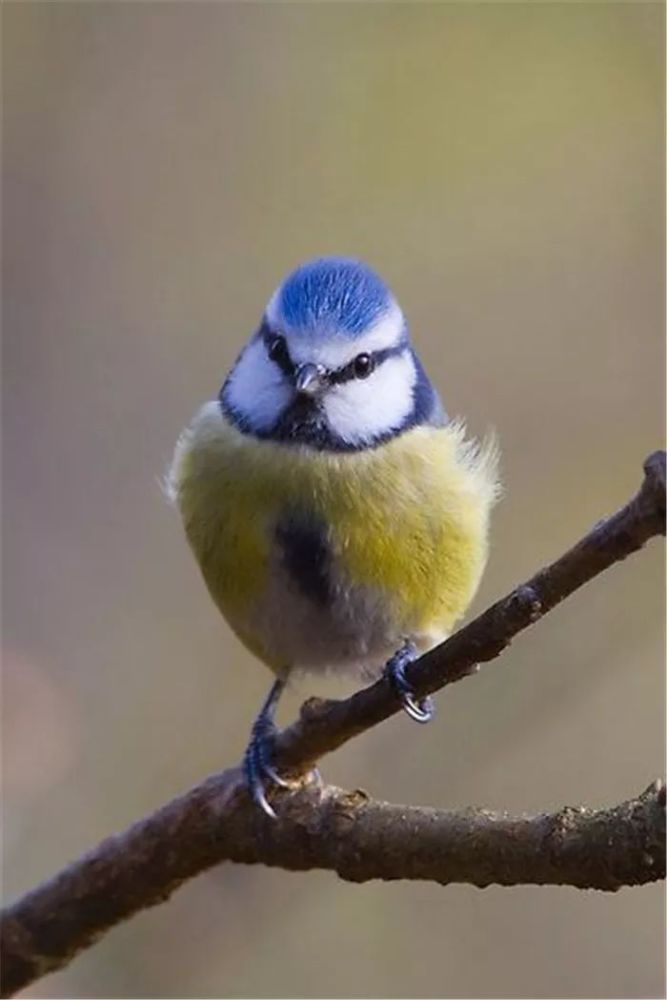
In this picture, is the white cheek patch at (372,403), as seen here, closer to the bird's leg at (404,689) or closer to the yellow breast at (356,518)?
the yellow breast at (356,518)

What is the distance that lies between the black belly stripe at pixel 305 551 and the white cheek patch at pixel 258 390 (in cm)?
11

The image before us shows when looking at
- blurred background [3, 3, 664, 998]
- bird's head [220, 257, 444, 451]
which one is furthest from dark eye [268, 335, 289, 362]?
blurred background [3, 3, 664, 998]

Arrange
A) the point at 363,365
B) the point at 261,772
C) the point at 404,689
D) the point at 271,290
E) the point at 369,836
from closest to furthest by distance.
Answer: the point at 404,689 < the point at 369,836 < the point at 261,772 < the point at 363,365 < the point at 271,290

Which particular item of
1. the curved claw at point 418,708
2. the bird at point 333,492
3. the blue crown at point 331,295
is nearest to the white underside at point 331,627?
the bird at point 333,492

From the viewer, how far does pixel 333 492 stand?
145 centimetres

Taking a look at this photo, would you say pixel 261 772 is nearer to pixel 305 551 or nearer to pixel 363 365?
pixel 305 551

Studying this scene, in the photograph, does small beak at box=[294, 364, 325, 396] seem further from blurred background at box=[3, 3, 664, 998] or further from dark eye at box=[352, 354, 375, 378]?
blurred background at box=[3, 3, 664, 998]

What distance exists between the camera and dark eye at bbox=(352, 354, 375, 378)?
58.2 inches

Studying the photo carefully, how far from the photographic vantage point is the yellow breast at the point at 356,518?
4.76ft

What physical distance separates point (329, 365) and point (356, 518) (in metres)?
0.15

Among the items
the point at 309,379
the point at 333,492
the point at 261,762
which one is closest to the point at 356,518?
the point at 333,492

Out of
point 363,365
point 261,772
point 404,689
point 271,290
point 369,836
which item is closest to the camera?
point 404,689

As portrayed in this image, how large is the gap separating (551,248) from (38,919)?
166 centimetres

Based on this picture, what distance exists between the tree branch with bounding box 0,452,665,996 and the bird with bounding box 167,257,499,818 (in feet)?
0.18
